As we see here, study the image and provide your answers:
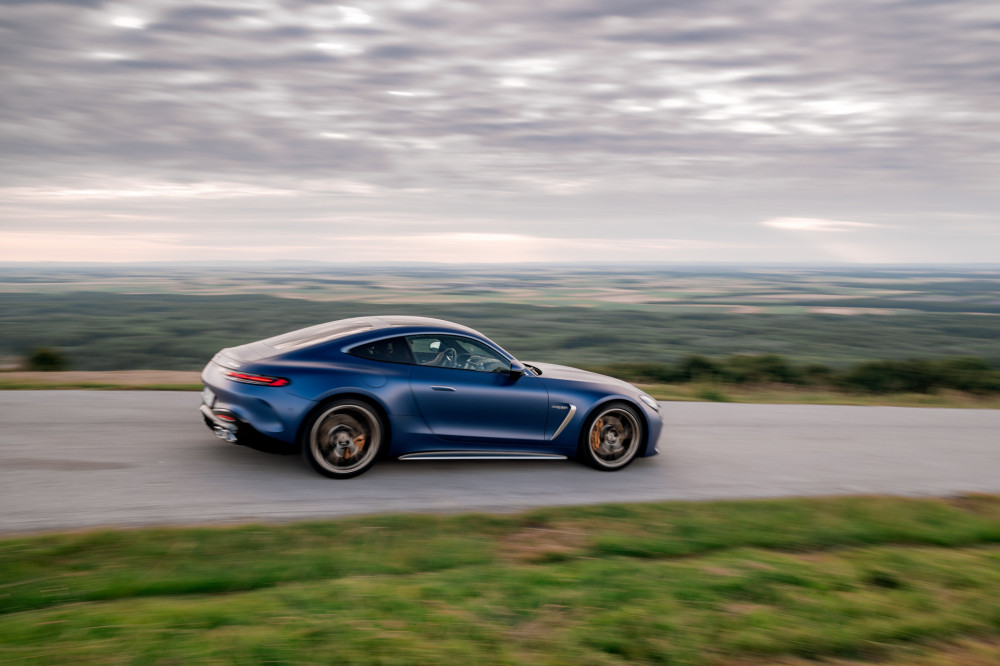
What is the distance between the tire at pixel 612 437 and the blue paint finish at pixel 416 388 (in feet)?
0.28

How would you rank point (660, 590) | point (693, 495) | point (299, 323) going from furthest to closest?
point (299, 323) < point (693, 495) < point (660, 590)

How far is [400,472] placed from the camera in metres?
7.05

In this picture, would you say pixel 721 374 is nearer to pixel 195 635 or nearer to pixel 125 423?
pixel 125 423

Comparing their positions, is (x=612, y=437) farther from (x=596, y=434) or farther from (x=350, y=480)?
(x=350, y=480)

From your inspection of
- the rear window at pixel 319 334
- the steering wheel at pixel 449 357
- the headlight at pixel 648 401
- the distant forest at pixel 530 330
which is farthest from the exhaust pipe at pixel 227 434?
the distant forest at pixel 530 330

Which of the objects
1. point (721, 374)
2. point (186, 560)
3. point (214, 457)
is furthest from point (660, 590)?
point (721, 374)

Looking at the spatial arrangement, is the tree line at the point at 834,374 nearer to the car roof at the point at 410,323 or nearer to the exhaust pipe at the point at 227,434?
the car roof at the point at 410,323

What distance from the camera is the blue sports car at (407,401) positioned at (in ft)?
21.0

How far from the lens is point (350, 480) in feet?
21.8

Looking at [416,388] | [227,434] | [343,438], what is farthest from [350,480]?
[227,434]

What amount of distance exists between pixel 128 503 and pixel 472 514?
8.40ft

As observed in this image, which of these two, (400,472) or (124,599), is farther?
(400,472)

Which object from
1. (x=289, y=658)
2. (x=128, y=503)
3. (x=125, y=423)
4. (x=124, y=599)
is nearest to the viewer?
(x=289, y=658)

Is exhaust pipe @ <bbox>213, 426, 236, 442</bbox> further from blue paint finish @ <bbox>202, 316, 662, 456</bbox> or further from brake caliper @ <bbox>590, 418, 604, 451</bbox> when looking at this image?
brake caliper @ <bbox>590, 418, 604, 451</bbox>
